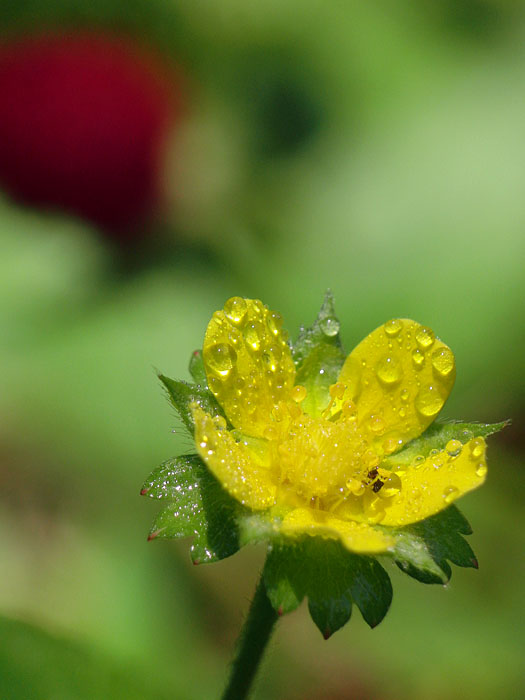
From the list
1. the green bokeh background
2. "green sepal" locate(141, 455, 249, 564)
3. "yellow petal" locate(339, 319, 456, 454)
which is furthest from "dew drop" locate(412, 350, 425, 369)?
the green bokeh background

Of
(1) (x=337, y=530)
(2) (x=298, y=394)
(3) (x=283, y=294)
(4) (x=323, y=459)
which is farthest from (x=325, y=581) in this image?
(3) (x=283, y=294)

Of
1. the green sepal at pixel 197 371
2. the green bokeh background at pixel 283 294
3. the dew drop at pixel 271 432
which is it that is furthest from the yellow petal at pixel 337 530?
the green bokeh background at pixel 283 294

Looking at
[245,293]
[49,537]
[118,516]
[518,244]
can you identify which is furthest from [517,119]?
[49,537]

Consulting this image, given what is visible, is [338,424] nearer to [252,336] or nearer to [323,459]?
[323,459]

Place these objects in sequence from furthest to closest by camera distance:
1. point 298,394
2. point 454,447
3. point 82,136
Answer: point 82,136
point 298,394
point 454,447

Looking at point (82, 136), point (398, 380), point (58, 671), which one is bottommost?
point (58, 671)

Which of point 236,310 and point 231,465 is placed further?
point 236,310

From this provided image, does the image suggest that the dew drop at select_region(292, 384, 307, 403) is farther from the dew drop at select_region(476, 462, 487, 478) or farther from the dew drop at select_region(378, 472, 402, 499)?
the dew drop at select_region(476, 462, 487, 478)
